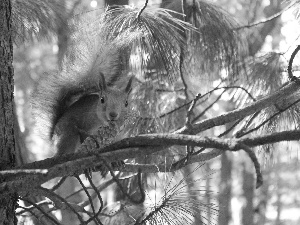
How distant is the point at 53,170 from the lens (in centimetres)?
118

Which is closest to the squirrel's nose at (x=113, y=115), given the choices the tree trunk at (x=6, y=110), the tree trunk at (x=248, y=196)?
the tree trunk at (x=6, y=110)

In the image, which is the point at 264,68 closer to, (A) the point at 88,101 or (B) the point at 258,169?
(A) the point at 88,101

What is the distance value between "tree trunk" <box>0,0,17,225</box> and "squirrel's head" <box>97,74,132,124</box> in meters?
0.35

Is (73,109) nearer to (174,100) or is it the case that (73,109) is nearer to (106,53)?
(106,53)

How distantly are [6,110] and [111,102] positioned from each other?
15.3 inches

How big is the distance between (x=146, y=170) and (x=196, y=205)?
17 centimetres

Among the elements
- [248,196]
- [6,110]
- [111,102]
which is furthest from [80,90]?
[248,196]

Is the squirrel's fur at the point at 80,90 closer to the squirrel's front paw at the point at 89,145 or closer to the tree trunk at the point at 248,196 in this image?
the squirrel's front paw at the point at 89,145

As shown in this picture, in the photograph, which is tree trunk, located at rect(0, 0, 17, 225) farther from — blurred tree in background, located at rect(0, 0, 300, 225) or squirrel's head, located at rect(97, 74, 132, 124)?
squirrel's head, located at rect(97, 74, 132, 124)

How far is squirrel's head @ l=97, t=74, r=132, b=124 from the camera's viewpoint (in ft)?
5.84

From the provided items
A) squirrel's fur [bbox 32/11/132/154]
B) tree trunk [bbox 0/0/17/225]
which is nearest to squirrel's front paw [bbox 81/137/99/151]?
squirrel's fur [bbox 32/11/132/154]

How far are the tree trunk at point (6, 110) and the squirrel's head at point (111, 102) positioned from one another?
1.13 feet

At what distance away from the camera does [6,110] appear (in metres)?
1.49

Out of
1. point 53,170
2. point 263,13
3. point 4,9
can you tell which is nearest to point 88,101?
point 4,9
